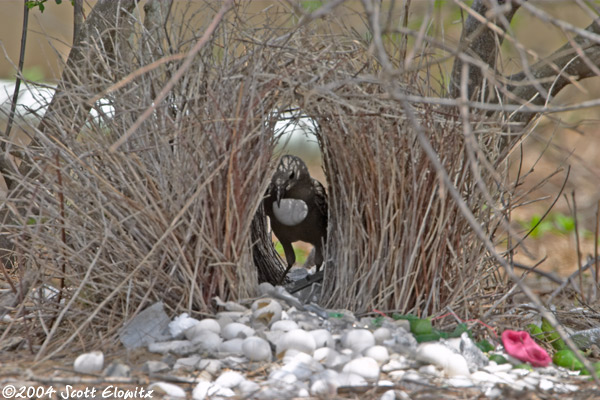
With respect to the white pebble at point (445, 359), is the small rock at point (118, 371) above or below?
below

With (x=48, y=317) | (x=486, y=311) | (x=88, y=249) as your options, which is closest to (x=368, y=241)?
(x=486, y=311)

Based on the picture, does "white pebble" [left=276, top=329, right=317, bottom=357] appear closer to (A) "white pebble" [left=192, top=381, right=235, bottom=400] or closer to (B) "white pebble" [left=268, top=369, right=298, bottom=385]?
(B) "white pebble" [left=268, top=369, right=298, bottom=385]

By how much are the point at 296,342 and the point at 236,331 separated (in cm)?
18

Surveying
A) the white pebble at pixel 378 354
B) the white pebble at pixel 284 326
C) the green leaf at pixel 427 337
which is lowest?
the white pebble at pixel 378 354

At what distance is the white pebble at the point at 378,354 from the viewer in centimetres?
196

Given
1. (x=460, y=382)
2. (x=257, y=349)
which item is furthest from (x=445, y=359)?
(x=257, y=349)

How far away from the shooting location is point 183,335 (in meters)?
2.06

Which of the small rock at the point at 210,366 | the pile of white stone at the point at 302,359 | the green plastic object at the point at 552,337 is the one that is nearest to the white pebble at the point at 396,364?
the pile of white stone at the point at 302,359

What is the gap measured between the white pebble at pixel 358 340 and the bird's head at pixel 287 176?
84 centimetres

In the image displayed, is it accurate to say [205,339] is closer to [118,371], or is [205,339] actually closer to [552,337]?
[118,371]

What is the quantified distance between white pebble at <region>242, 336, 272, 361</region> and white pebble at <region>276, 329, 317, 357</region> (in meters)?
0.04

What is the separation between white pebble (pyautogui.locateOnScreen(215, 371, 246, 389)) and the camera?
182 centimetres

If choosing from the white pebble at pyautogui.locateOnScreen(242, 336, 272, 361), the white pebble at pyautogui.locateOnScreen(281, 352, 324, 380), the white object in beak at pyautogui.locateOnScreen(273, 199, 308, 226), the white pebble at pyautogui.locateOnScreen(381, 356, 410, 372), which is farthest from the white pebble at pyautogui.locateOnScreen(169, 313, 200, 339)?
the white object in beak at pyautogui.locateOnScreen(273, 199, 308, 226)

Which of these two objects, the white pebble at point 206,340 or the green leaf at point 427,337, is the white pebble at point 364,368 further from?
the white pebble at point 206,340
